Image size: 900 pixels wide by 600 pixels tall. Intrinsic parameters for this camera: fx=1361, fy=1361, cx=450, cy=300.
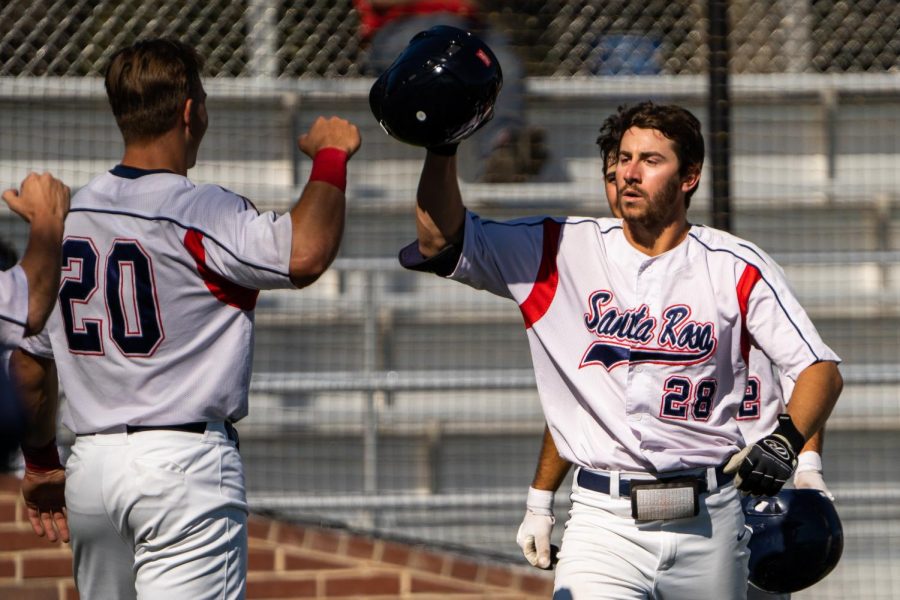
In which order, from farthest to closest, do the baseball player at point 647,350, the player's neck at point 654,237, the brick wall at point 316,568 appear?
the brick wall at point 316,568
the player's neck at point 654,237
the baseball player at point 647,350

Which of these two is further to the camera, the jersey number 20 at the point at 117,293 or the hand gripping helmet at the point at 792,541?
the hand gripping helmet at the point at 792,541

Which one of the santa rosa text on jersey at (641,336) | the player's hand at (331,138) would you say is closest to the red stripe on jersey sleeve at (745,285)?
the santa rosa text on jersey at (641,336)

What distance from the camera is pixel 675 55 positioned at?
698 centimetres

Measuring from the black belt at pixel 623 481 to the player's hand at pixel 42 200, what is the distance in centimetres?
147

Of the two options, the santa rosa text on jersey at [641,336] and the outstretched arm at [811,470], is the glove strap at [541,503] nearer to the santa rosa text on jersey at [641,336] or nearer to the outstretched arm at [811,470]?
the santa rosa text on jersey at [641,336]

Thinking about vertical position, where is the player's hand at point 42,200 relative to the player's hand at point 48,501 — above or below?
above

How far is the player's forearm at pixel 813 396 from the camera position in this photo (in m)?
3.37

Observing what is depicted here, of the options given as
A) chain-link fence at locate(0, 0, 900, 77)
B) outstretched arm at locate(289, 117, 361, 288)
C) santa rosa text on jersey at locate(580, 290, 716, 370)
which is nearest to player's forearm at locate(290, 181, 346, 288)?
outstretched arm at locate(289, 117, 361, 288)

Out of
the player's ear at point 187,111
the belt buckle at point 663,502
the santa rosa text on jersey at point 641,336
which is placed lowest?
the belt buckle at point 663,502

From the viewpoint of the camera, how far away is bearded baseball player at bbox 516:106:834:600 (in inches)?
147

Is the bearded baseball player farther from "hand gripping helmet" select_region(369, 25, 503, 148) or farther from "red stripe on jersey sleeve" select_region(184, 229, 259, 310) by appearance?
"red stripe on jersey sleeve" select_region(184, 229, 259, 310)

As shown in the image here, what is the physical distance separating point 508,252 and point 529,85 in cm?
341

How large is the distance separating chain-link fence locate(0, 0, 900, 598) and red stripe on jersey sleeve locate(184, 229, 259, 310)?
280 centimetres

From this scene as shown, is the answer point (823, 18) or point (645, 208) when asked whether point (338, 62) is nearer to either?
point (823, 18)
